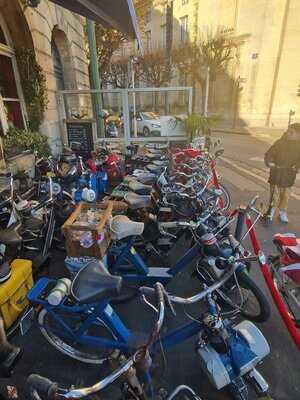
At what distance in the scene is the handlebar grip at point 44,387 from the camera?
1.02 metres

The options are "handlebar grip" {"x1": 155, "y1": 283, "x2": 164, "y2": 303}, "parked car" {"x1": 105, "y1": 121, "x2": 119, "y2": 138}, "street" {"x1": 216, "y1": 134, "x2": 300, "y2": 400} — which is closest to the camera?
"handlebar grip" {"x1": 155, "y1": 283, "x2": 164, "y2": 303}

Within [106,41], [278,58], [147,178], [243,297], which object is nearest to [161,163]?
[147,178]

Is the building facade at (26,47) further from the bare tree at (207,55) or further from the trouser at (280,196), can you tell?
the bare tree at (207,55)

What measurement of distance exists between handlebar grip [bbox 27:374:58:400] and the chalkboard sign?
6417 mm

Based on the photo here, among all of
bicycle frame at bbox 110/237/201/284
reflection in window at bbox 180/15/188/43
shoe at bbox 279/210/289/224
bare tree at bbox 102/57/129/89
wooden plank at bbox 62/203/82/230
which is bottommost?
shoe at bbox 279/210/289/224

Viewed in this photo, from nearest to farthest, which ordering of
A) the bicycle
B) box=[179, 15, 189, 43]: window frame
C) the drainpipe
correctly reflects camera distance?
1. the bicycle
2. the drainpipe
3. box=[179, 15, 189, 43]: window frame

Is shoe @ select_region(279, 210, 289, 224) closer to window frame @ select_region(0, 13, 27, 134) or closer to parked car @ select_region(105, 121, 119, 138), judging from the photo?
parked car @ select_region(105, 121, 119, 138)

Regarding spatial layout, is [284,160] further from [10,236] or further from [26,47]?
[26,47]

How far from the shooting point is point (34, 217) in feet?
11.1

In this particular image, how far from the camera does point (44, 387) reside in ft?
3.42

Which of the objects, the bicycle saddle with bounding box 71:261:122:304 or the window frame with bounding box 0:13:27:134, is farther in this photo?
the window frame with bounding box 0:13:27:134

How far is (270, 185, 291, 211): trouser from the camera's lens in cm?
466

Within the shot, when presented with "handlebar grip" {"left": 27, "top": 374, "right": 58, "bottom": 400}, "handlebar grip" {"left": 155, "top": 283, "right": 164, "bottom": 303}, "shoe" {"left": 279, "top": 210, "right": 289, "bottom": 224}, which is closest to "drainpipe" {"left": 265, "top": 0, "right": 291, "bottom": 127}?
"shoe" {"left": 279, "top": 210, "right": 289, "bottom": 224}

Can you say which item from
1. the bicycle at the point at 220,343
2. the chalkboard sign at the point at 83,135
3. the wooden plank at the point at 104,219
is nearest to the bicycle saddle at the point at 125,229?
the wooden plank at the point at 104,219
